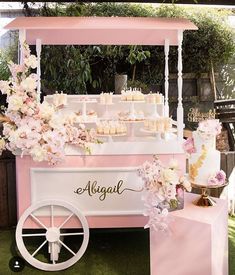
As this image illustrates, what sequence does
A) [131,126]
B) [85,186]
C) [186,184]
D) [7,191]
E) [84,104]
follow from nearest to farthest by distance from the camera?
[186,184], [85,186], [7,191], [131,126], [84,104]

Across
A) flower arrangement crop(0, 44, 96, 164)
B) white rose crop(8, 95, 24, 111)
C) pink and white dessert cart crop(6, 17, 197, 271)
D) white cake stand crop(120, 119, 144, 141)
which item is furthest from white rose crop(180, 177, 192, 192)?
white cake stand crop(120, 119, 144, 141)

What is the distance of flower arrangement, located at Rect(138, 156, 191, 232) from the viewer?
8.10 ft

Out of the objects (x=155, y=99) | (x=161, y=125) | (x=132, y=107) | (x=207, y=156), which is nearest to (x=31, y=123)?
(x=207, y=156)

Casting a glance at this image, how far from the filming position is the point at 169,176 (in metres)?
2.46

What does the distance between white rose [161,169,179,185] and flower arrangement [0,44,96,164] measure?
71 cm

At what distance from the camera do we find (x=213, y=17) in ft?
27.1

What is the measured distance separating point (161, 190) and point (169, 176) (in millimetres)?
91

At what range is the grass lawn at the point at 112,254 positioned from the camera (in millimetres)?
3104

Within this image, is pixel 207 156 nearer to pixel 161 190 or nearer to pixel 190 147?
pixel 190 147

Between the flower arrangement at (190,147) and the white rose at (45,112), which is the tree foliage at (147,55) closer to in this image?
the white rose at (45,112)

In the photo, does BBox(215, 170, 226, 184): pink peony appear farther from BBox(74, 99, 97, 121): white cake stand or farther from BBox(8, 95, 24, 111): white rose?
BBox(74, 99, 97, 121): white cake stand

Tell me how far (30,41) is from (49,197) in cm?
185

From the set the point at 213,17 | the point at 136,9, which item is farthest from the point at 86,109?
the point at 213,17

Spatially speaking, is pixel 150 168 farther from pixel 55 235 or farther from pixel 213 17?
pixel 213 17
